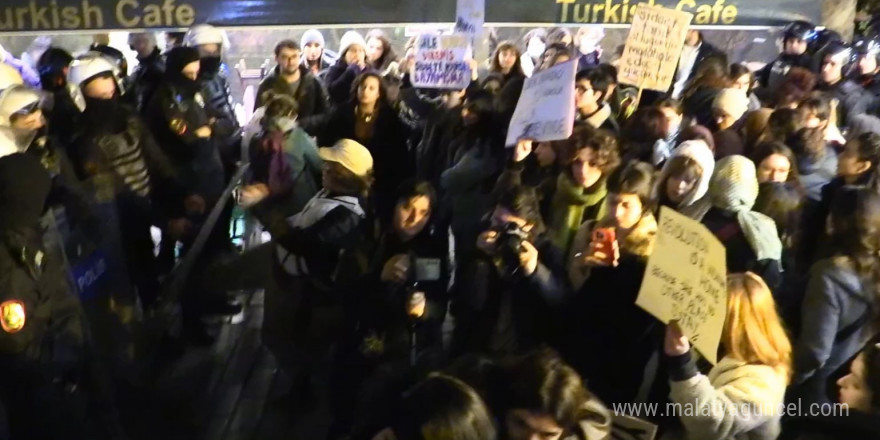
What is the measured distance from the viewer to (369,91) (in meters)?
4.92

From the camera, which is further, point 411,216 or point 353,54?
point 353,54

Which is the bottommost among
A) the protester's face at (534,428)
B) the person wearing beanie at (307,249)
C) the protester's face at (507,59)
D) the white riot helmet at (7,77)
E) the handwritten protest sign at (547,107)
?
the person wearing beanie at (307,249)

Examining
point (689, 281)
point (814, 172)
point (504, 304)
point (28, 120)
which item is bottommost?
point (504, 304)

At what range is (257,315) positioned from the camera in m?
5.20

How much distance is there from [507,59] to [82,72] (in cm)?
280

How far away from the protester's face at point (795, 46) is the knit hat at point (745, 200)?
3266 millimetres

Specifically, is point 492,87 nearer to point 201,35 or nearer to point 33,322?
point 201,35

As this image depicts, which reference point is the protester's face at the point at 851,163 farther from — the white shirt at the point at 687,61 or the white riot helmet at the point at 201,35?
the white riot helmet at the point at 201,35

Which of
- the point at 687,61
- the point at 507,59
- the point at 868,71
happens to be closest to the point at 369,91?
the point at 507,59

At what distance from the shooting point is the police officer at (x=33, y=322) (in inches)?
114

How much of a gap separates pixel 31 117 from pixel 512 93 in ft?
7.86

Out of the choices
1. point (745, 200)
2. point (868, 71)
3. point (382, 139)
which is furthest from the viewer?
point (868, 71)

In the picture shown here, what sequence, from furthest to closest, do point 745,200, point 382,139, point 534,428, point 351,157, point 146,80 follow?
point 146,80
point 382,139
point 351,157
point 745,200
point 534,428

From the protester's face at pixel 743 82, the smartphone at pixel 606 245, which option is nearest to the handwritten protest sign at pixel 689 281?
the smartphone at pixel 606 245
